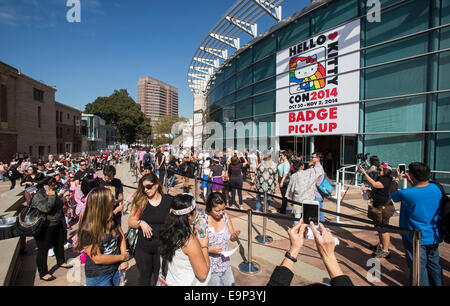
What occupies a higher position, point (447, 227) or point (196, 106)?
point (196, 106)

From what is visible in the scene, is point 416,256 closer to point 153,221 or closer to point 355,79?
point 153,221

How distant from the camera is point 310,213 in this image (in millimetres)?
1809

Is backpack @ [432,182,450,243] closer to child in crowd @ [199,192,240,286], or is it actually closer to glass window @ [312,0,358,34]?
child in crowd @ [199,192,240,286]

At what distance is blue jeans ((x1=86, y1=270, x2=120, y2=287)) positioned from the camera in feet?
7.48

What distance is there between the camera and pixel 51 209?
3.65 metres

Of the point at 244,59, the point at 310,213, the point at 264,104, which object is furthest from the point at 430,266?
the point at 244,59

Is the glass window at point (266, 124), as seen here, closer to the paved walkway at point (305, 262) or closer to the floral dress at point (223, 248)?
the paved walkway at point (305, 262)

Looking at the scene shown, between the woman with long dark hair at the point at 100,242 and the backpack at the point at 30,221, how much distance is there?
1.80m

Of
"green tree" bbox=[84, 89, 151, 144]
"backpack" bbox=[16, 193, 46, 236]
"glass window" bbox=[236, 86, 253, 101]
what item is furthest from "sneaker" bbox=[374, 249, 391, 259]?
"green tree" bbox=[84, 89, 151, 144]

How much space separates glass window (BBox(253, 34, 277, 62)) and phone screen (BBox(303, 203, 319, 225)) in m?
15.1
